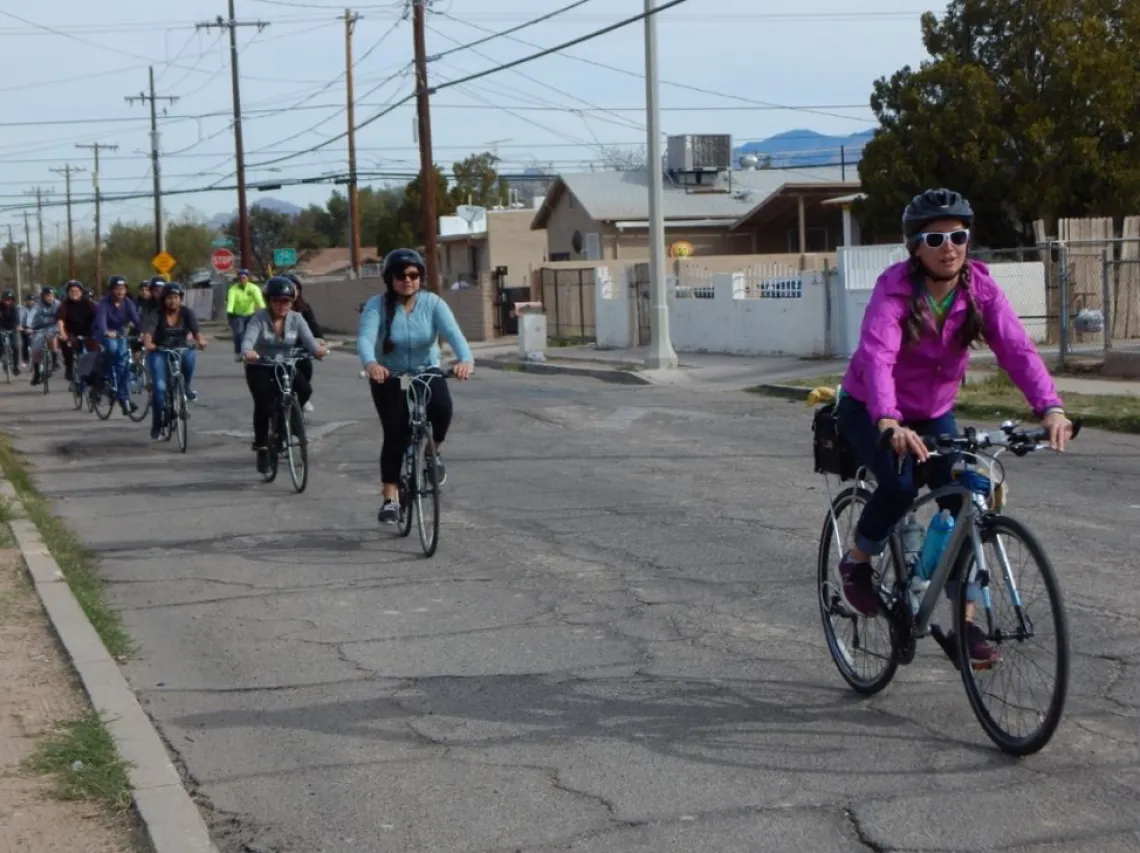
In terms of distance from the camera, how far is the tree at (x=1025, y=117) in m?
32.0

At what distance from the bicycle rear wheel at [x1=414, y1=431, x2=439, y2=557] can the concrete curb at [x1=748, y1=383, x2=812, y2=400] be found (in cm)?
1126

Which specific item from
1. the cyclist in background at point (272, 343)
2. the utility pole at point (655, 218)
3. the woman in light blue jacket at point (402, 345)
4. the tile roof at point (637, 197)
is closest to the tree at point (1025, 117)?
the utility pole at point (655, 218)

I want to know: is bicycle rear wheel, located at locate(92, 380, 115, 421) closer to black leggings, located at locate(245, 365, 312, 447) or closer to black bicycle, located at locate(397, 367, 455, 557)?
black leggings, located at locate(245, 365, 312, 447)

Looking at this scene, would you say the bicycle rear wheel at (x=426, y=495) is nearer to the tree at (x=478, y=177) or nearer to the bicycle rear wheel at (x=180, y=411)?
the bicycle rear wheel at (x=180, y=411)

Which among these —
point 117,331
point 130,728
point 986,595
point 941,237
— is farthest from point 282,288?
point 986,595

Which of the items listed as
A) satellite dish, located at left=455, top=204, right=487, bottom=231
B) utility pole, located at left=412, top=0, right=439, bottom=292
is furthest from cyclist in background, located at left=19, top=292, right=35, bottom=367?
satellite dish, located at left=455, top=204, right=487, bottom=231

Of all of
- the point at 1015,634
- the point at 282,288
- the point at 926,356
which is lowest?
the point at 1015,634

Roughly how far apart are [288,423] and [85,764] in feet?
26.1

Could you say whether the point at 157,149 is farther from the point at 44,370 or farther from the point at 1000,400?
the point at 1000,400

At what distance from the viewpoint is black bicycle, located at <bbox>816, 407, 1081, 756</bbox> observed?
17.4ft

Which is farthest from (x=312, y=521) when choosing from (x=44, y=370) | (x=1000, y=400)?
(x=44, y=370)

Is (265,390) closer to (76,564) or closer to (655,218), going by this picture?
(76,564)

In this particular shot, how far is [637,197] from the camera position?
52.1 meters

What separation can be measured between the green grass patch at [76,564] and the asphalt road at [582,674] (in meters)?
0.17
